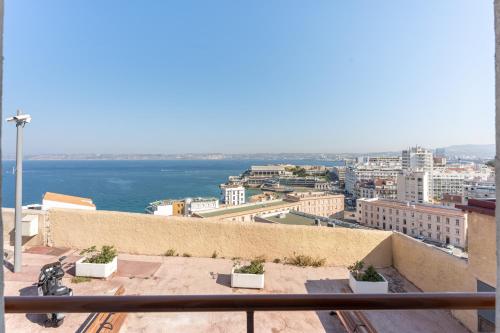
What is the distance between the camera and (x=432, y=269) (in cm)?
445

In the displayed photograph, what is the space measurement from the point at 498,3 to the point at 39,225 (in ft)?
23.4

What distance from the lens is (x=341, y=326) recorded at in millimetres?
3246

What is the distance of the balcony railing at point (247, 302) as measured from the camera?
82 cm

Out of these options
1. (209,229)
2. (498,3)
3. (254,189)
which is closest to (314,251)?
(209,229)

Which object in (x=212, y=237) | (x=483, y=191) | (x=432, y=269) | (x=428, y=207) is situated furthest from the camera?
(x=428, y=207)

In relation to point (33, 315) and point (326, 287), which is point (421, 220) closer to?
point (326, 287)

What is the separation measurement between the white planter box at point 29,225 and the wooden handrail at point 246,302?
5769 mm

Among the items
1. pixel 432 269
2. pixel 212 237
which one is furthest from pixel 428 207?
pixel 212 237

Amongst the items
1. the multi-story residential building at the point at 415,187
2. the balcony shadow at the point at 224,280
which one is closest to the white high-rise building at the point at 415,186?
the multi-story residential building at the point at 415,187

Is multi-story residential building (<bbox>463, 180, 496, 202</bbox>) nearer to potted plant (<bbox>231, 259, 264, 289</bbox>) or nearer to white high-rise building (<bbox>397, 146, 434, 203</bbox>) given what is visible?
potted plant (<bbox>231, 259, 264, 289</bbox>)

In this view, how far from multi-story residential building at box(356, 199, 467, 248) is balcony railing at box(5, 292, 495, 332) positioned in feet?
92.0

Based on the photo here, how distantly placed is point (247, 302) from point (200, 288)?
3.72m

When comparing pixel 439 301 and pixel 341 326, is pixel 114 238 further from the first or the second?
pixel 439 301

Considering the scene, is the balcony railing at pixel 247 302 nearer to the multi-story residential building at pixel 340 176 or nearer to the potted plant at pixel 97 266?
the potted plant at pixel 97 266
